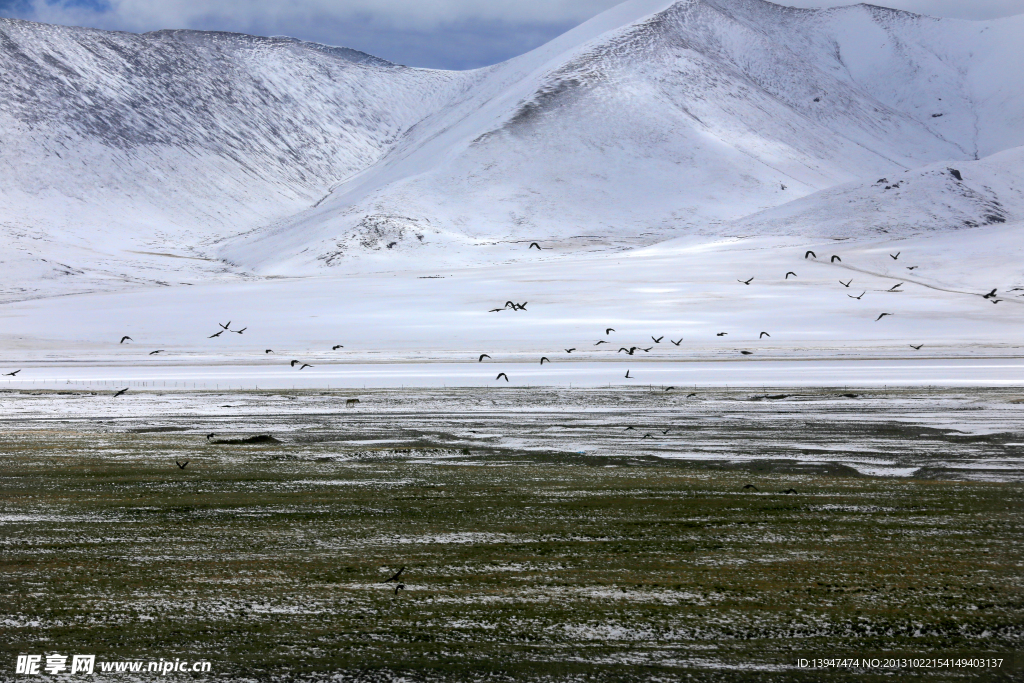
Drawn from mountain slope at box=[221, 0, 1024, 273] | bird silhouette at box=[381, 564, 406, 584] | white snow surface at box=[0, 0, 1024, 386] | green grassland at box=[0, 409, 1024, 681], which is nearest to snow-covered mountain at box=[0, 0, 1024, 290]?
mountain slope at box=[221, 0, 1024, 273]

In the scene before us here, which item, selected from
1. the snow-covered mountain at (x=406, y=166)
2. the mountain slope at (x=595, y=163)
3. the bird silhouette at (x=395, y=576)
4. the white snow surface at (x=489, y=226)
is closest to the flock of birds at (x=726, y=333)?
the white snow surface at (x=489, y=226)

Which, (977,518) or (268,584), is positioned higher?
(977,518)

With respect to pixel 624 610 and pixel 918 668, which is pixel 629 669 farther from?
pixel 918 668

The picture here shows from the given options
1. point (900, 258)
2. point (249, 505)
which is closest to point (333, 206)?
point (900, 258)

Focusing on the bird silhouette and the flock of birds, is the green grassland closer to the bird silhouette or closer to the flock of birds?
→ the bird silhouette

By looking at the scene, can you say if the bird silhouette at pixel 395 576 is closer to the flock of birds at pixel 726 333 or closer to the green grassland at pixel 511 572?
the green grassland at pixel 511 572
